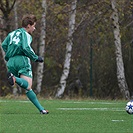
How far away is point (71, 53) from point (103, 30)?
1527mm

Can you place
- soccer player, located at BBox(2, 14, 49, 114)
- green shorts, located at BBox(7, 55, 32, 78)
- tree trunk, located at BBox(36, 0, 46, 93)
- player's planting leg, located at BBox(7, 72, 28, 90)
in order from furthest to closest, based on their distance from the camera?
tree trunk, located at BBox(36, 0, 46, 93)
green shorts, located at BBox(7, 55, 32, 78)
soccer player, located at BBox(2, 14, 49, 114)
player's planting leg, located at BBox(7, 72, 28, 90)

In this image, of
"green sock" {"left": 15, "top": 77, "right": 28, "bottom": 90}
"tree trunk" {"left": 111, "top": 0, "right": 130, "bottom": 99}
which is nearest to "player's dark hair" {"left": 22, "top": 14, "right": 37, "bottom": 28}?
"green sock" {"left": 15, "top": 77, "right": 28, "bottom": 90}

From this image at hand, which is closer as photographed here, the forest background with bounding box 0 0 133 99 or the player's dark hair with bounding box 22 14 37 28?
the player's dark hair with bounding box 22 14 37 28

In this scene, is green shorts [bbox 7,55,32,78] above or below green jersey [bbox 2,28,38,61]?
below

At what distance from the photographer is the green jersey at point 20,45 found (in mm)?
11531

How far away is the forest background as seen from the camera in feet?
76.7

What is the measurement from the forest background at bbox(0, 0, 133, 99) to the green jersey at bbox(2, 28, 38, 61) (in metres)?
10.8

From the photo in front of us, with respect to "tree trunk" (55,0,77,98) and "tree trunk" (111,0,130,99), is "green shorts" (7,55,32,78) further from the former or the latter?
"tree trunk" (55,0,77,98)

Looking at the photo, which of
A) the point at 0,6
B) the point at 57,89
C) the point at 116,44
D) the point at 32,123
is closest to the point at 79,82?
the point at 57,89

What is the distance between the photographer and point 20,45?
11.6 m

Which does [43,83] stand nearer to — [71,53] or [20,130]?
[71,53]

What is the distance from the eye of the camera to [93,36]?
24.6m

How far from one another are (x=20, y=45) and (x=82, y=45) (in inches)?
506

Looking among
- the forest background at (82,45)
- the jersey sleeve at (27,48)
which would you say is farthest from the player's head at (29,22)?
the forest background at (82,45)
